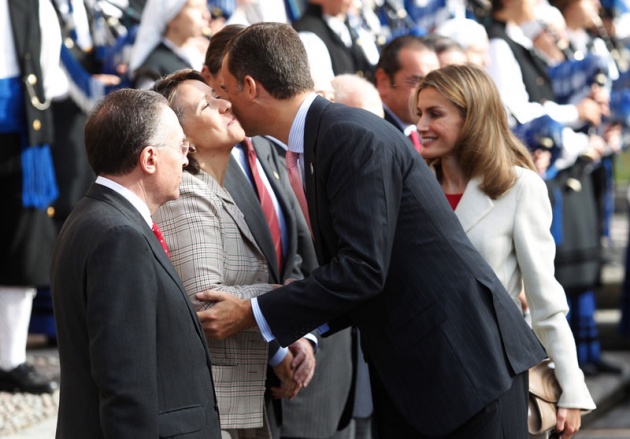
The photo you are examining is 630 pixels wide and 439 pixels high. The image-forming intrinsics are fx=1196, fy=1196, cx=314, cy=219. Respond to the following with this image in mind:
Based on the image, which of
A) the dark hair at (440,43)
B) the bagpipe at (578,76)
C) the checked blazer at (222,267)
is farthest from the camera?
the bagpipe at (578,76)

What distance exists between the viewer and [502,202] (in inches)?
141

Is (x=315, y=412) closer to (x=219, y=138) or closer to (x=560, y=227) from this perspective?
(x=219, y=138)

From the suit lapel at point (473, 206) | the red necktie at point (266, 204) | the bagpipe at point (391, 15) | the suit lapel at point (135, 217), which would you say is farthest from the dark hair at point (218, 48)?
the bagpipe at point (391, 15)

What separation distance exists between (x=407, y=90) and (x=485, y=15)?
3069 millimetres

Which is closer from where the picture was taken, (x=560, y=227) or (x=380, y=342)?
(x=380, y=342)

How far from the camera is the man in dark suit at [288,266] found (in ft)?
11.6

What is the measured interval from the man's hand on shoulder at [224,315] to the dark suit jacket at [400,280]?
0.19ft

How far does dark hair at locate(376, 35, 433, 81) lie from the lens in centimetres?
509

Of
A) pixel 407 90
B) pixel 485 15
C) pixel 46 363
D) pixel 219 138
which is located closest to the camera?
pixel 219 138

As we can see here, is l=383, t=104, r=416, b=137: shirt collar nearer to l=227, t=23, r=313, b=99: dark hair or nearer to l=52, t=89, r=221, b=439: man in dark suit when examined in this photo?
l=227, t=23, r=313, b=99: dark hair

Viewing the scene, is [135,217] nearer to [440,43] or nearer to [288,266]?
[288,266]

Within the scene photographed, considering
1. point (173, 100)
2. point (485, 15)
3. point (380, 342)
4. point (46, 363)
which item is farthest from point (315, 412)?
point (485, 15)

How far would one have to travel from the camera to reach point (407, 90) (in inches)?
199

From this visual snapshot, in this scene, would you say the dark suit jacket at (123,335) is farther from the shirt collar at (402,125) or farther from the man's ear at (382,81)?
the man's ear at (382,81)
